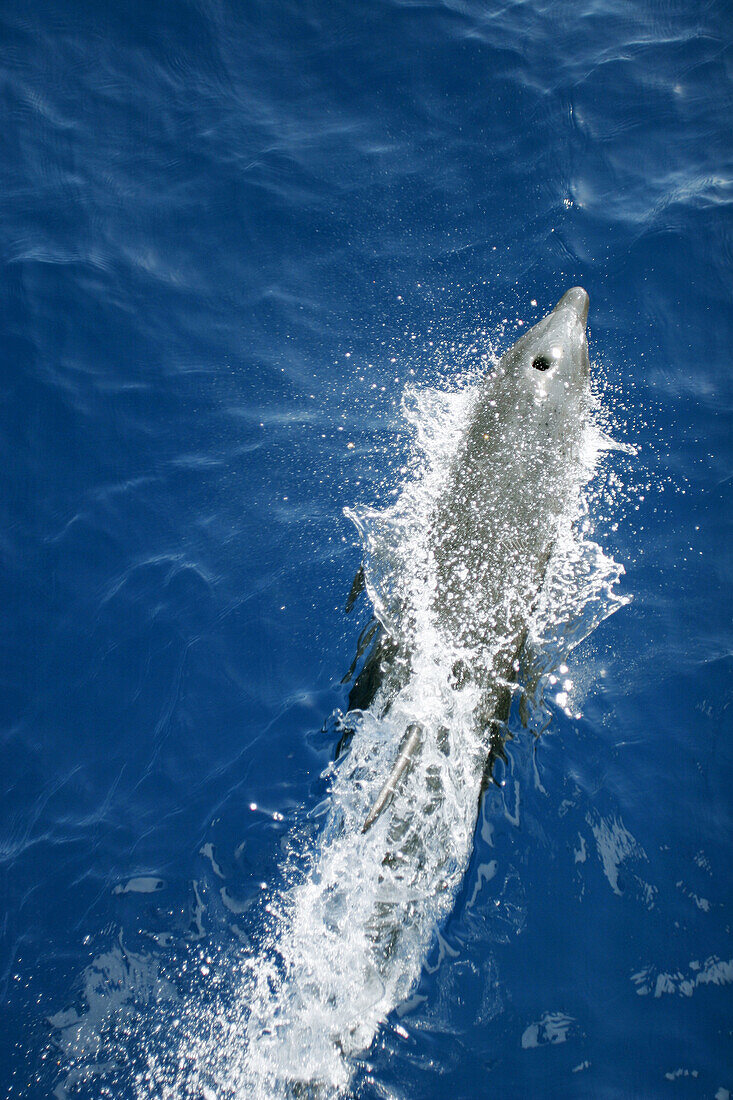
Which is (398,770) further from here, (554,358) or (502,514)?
(554,358)

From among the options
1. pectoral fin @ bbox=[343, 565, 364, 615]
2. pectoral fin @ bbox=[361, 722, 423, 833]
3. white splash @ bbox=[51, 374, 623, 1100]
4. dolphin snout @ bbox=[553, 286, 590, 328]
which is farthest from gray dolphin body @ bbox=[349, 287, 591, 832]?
pectoral fin @ bbox=[343, 565, 364, 615]

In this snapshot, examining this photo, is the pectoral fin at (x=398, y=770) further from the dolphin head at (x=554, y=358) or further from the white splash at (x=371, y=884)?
the dolphin head at (x=554, y=358)

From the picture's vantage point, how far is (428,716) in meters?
6.07

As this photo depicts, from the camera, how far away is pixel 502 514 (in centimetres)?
691

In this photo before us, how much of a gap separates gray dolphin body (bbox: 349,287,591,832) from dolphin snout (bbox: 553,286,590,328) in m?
0.31

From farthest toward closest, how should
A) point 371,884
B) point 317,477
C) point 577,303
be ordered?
1. point 577,303
2. point 317,477
3. point 371,884

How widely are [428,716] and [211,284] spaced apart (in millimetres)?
5883

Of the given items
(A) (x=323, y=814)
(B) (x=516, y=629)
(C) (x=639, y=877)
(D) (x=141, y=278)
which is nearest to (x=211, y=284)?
(D) (x=141, y=278)

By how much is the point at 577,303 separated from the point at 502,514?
329 centimetres

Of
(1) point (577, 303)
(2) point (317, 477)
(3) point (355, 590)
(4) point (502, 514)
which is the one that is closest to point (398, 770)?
(3) point (355, 590)

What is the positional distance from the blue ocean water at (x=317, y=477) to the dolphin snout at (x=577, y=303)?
44cm

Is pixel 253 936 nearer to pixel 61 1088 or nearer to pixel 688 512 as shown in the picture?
pixel 61 1088

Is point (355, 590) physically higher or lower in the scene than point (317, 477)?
lower

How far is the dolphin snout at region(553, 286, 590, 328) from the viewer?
861 cm
